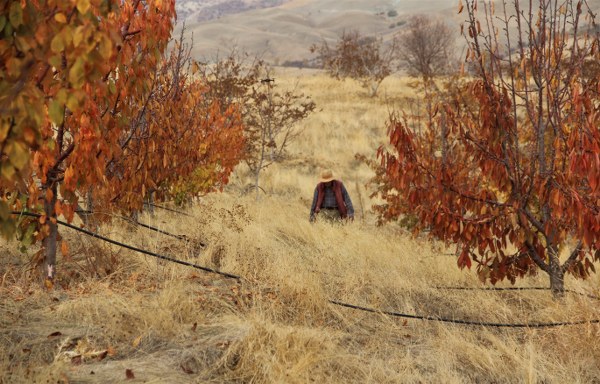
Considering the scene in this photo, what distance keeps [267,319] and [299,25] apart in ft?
404

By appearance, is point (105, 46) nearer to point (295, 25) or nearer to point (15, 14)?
point (15, 14)

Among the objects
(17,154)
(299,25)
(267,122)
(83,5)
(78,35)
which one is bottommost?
(267,122)

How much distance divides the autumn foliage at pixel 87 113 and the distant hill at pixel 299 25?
59.5 metres

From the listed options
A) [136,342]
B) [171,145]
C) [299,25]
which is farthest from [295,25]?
[136,342]

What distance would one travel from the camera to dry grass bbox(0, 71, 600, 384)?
379 centimetres

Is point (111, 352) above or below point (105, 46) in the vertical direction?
below

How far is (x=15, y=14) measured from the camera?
2.07 metres

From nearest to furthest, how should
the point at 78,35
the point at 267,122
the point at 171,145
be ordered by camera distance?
the point at 78,35 → the point at 171,145 → the point at 267,122

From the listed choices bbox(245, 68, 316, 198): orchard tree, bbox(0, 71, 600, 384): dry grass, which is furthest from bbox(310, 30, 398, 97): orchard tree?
bbox(0, 71, 600, 384): dry grass

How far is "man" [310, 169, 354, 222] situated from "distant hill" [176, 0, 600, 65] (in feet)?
190

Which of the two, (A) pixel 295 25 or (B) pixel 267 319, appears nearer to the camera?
(B) pixel 267 319

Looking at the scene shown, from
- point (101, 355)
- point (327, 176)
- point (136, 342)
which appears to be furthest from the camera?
point (327, 176)

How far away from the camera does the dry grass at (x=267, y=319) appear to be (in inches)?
149

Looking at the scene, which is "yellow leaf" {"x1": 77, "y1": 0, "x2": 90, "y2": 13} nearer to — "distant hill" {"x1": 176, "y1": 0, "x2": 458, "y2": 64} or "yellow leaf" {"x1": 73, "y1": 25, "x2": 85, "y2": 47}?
"yellow leaf" {"x1": 73, "y1": 25, "x2": 85, "y2": 47}
